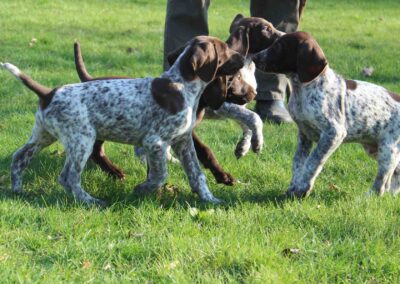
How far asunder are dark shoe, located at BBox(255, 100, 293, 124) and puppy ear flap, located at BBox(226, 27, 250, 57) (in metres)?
1.84

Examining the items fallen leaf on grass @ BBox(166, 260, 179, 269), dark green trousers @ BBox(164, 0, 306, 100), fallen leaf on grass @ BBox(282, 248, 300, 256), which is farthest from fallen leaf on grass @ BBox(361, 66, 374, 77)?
fallen leaf on grass @ BBox(166, 260, 179, 269)

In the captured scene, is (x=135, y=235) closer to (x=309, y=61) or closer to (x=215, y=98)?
(x=215, y=98)

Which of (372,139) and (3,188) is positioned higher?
(372,139)

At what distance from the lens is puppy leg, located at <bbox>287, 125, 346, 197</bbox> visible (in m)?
4.86

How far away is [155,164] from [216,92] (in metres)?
0.75

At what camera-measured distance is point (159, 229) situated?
4.14 metres

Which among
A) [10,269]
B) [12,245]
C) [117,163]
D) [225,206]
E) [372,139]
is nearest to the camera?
[10,269]

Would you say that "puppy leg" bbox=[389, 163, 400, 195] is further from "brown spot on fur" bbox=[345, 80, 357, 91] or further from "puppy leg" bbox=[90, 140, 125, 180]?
"puppy leg" bbox=[90, 140, 125, 180]

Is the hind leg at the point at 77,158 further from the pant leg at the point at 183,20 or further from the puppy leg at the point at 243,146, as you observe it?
the pant leg at the point at 183,20

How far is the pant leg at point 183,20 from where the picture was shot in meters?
6.81

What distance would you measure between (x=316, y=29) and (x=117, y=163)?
922 centimetres

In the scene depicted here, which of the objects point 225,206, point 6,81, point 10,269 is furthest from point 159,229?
point 6,81

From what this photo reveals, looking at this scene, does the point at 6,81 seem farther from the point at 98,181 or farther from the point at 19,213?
the point at 19,213

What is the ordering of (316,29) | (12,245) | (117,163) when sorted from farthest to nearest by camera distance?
(316,29)
(117,163)
(12,245)
